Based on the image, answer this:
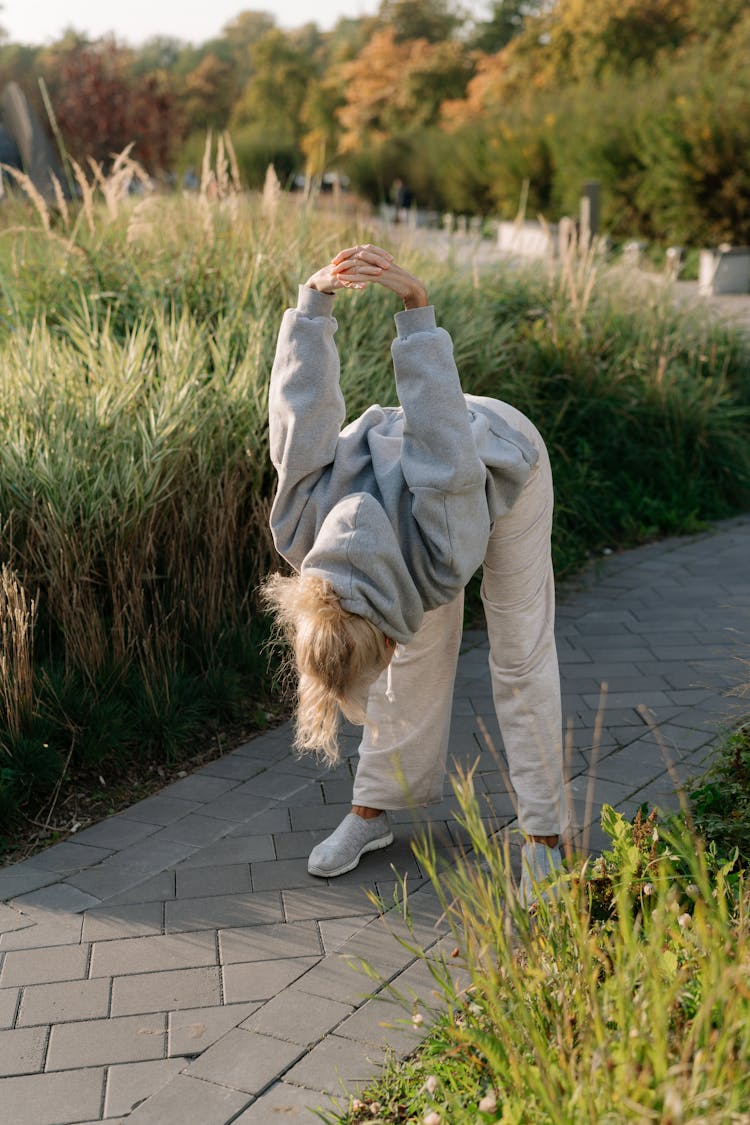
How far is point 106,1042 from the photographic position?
2.60 m

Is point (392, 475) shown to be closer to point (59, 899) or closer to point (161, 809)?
point (59, 899)

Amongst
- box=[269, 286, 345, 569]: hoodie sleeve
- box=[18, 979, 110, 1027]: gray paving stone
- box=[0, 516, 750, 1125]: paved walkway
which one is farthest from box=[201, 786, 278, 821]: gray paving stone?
box=[269, 286, 345, 569]: hoodie sleeve

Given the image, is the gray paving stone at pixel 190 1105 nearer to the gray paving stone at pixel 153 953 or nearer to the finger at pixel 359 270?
the gray paving stone at pixel 153 953

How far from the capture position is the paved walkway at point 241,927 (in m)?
2.46

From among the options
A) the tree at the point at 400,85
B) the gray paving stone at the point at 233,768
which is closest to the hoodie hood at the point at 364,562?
the gray paving stone at the point at 233,768

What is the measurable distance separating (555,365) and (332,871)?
4.24 meters

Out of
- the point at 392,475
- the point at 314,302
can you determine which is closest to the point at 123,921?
the point at 392,475

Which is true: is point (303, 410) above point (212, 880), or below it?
above

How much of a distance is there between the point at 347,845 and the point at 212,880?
0.38 metres

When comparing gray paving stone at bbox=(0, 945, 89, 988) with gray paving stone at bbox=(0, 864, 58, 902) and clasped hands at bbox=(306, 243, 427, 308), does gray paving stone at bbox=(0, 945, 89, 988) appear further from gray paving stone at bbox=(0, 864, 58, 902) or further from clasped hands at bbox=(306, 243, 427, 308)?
clasped hands at bbox=(306, 243, 427, 308)

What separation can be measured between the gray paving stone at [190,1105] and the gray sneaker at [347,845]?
2.92 feet

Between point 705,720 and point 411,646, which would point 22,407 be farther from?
point 705,720

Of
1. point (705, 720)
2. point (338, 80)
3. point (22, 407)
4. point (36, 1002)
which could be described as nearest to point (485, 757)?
point (705, 720)

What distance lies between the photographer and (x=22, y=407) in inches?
179
